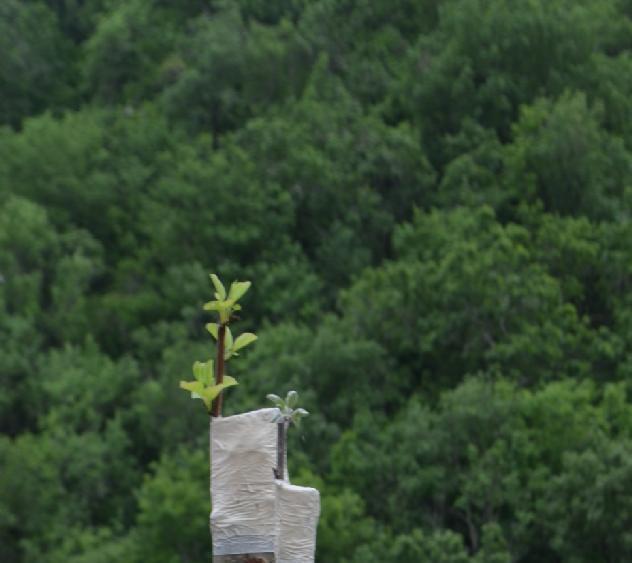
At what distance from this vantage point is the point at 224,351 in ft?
20.9

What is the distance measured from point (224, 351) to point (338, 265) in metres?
42.4

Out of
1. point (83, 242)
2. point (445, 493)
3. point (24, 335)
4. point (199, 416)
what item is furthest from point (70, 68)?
point (445, 493)

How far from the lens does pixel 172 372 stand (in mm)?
43688

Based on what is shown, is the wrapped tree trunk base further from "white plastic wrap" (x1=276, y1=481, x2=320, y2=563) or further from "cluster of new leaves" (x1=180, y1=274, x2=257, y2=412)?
"cluster of new leaves" (x1=180, y1=274, x2=257, y2=412)

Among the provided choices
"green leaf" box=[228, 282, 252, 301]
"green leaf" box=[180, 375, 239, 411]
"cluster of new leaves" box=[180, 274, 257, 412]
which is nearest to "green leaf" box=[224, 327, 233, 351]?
"cluster of new leaves" box=[180, 274, 257, 412]

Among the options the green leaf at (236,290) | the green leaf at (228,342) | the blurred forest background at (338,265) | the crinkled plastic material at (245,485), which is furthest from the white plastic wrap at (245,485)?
the blurred forest background at (338,265)

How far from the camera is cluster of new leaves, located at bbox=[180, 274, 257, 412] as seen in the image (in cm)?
629

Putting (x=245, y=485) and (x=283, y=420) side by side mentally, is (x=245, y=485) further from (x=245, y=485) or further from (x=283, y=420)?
(x=283, y=420)

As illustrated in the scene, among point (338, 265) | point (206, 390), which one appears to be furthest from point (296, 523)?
point (338, 265)

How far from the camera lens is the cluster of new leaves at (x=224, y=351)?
6.29 metres

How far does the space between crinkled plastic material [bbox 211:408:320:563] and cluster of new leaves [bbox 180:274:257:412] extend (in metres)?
0.15

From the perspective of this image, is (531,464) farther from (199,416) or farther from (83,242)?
(83,242)

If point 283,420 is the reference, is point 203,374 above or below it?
above

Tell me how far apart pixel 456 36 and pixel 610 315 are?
1469cm
